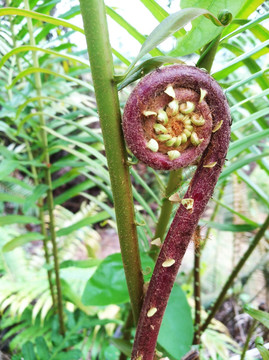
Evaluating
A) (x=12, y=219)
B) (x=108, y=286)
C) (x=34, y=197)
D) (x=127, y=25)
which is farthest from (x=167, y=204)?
(x=12, y=219)

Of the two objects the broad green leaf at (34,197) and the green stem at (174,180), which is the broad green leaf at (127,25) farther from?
the broad green leaf at (34,197)

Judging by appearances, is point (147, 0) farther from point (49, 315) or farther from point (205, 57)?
point (49, 315)

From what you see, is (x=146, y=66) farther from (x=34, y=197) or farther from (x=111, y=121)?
(x=34, y=197)

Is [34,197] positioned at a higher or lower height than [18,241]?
higher

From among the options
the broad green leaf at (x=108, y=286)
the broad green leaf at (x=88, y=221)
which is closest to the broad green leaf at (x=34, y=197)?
the broad green leaf at (x=88, y=221)

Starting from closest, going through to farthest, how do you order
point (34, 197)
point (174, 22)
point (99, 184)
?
point (174, 22)
point (99, 184)
point (34, 197)

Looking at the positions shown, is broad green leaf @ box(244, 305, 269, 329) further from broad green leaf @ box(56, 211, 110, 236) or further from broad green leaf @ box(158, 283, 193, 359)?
broad green leaf @ box(56, 211, 110, 236)
